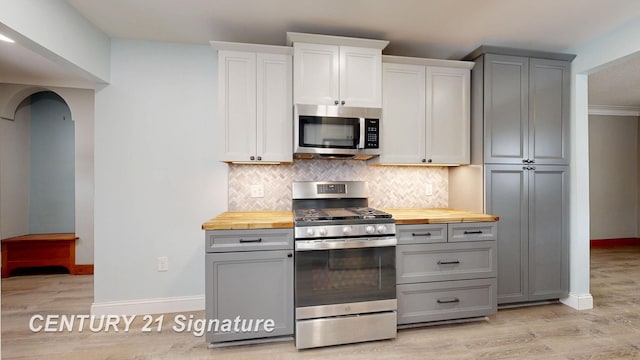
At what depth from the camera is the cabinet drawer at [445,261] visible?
7.38ft

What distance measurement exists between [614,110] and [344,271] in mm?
6351

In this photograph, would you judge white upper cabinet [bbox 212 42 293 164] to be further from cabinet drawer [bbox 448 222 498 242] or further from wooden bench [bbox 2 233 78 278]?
wooden bench [bbox 2 233 78 278]

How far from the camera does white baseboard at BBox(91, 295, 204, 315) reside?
254 centimetres

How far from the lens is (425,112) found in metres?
2.62

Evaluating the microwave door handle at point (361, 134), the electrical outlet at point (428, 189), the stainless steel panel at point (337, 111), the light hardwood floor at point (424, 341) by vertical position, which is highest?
the stainless steel panel at point (337, 111)

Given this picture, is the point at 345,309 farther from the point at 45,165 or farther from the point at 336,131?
the point at 45,165

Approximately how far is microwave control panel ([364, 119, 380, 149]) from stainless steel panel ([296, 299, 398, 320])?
4.01 feet

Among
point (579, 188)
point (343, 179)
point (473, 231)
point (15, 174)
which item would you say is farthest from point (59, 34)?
point (579, 188)

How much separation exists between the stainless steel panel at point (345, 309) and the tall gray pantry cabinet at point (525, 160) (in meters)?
1.22

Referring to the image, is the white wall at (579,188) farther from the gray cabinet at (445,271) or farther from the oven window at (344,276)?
the oven window at (344,276)

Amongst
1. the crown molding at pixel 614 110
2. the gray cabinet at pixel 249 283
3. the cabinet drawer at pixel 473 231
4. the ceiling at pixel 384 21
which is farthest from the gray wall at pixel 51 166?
the crown molding at pixel 614 110

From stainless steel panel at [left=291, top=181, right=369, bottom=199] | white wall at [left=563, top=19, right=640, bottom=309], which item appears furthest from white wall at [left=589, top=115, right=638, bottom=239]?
stainless steel panel at [left=291, top=181, right=369, bottom=199]

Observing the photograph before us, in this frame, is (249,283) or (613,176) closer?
(249,283)

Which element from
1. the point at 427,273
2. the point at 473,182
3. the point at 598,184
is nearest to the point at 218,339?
the point at 427,273
